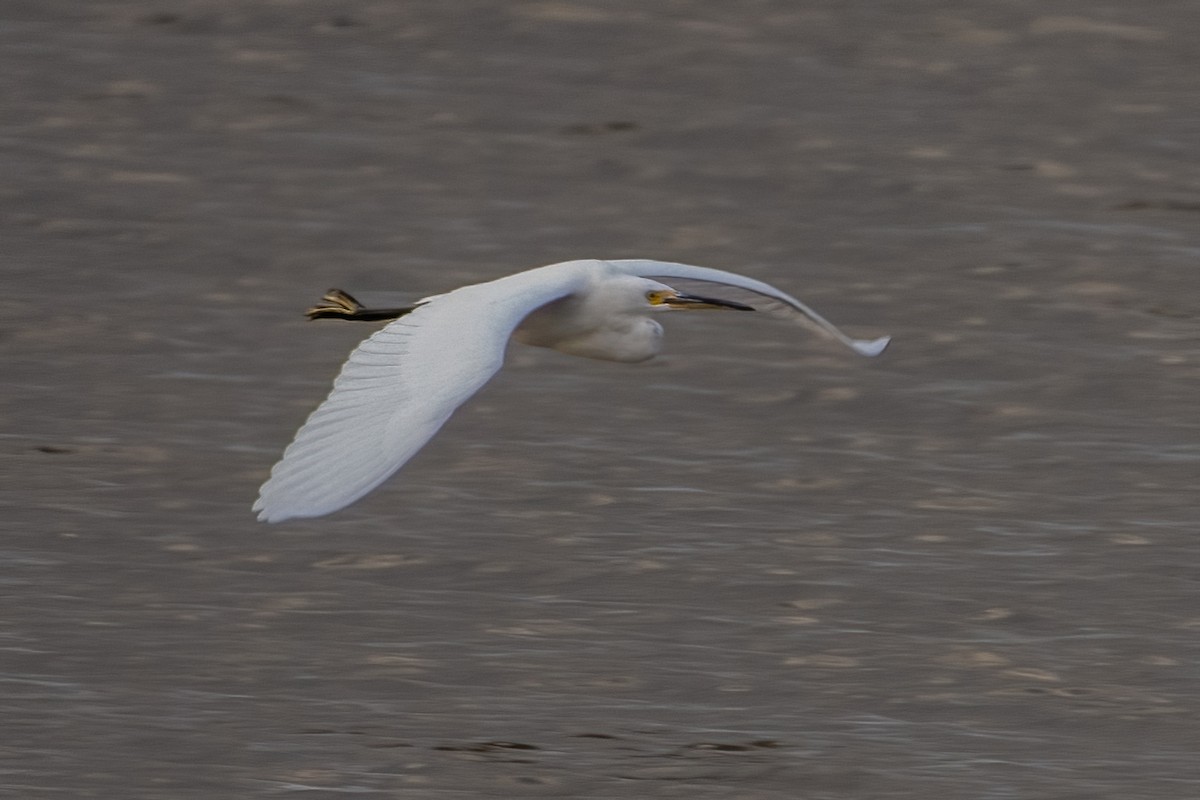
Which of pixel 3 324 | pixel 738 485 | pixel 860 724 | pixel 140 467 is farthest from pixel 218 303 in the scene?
pixel 860 724

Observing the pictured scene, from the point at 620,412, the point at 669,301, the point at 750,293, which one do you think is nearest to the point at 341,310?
the point at 669,301

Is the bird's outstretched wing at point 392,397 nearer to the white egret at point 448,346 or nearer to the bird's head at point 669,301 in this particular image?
the white egret at point 448,346

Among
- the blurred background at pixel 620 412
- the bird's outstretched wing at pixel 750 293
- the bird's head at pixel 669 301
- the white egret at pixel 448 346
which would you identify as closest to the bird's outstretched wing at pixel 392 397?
the white egret at pixel 448 346

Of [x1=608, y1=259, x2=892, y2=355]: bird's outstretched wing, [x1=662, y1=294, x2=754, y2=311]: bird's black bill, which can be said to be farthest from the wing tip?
[x1=662, y1=294, x2=754, y2=311]: bird's black bill

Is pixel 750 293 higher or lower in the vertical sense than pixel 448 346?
lower

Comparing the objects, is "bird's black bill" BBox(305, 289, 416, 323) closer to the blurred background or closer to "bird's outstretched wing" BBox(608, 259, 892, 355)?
"bird's outstretched wing" BBox(608, 259, 892, 355)

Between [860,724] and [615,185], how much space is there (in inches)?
259

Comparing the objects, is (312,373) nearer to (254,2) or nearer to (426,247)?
(426,247)

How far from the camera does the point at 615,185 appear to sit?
14344 millimetres

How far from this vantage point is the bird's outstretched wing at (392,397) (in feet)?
18.8

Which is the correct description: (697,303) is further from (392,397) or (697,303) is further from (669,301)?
(392,397)

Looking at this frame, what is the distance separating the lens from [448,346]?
6559 mm

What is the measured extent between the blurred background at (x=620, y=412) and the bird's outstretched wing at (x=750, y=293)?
1205mm

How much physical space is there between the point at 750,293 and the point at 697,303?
20 centimetres
